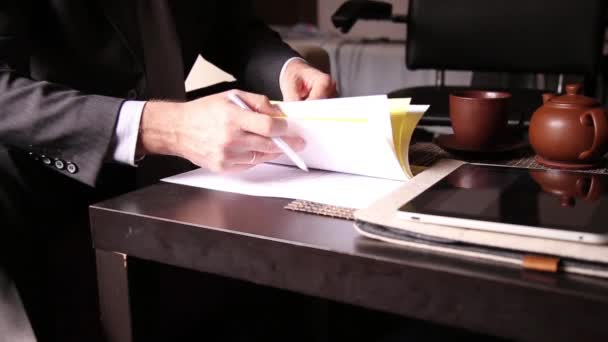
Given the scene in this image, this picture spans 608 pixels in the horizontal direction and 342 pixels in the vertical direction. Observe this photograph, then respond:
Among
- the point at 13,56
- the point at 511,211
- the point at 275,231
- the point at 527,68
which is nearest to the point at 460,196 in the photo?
the point at 511,211

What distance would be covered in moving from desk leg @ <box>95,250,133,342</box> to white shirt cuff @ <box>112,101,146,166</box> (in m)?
0.14

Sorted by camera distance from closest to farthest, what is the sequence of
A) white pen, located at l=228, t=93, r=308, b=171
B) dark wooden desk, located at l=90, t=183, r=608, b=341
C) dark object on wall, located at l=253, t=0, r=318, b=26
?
dark wooden desk, located at l=90, t=183, r=608, b=341, white pen, located at l=228, t=93, r=308, b=171, dark object on wall, located at l=253, t=0, r=318, b=26

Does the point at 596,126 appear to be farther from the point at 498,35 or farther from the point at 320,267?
Answer: the point at 498,35

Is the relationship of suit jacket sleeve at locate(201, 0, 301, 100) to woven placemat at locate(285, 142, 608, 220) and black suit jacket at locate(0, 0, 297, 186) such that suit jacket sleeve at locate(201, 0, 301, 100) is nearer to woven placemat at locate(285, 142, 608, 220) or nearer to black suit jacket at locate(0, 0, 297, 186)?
black suit jacket at locate(0, 0, 297, 186)

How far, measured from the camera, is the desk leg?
68 cm

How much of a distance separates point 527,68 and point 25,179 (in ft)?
5.17

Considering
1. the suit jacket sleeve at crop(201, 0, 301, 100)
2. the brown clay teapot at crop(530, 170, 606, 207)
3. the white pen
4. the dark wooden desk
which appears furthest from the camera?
the suit jacket sleeve at crop(201, 0, 301, 100)

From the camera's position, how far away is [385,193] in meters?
0.69

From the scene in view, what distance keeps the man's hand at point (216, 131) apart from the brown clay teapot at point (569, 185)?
272 millimetres

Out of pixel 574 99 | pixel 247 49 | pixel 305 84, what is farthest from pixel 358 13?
pixel 574 99

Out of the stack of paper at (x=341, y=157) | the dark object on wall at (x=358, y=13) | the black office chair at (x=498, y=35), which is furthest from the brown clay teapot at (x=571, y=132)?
the dark object on wall at (x=358, y=13)

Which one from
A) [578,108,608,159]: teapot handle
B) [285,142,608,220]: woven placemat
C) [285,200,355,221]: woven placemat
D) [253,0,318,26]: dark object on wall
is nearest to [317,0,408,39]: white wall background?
[253,0,318,26]: dark object on wall

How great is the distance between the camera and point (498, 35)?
201cm

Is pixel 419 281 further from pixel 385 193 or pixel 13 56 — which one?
pixel 13 56
